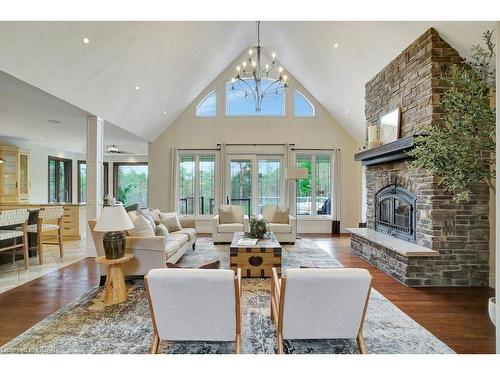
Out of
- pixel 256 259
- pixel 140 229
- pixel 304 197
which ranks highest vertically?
pixel 304 197

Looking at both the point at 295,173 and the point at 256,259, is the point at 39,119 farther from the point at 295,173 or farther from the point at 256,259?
the point at 295,173

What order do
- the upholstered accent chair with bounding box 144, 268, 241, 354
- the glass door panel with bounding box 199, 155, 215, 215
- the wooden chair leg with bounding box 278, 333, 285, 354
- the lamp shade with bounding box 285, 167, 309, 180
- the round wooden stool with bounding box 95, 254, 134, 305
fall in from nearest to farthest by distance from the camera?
the upholstered accent chair with bounding box 144, 268, 241, 354, the wooden chair leg with bounding box 278, 333, 285, 354, the round wooden stool with bounding box 95, 254, 134, 305, the lamp shade with bounding box 285, 167, 309, 180, the glass door panel with bounding box 199, 155, 215, 215

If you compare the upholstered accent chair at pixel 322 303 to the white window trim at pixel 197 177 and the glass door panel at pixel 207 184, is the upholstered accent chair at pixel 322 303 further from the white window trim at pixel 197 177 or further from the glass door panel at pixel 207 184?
the glass door panel at pixel 207 184

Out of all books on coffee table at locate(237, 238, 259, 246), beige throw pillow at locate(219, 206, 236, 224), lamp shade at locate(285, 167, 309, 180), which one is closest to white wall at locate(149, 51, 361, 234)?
lamp shade at locate(285, 167, 309, 180)

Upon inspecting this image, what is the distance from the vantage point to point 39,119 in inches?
212

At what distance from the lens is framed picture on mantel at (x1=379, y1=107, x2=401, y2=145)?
448 cm

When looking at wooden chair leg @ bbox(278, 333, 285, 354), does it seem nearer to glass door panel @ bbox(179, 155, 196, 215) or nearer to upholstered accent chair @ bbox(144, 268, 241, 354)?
upholstered accent chair @ bbox(144, 268, 241, 354)

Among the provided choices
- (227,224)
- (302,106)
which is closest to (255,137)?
(302,106)

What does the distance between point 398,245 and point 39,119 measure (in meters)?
6.45

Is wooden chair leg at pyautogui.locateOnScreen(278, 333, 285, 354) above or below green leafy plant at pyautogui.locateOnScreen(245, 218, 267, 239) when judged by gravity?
below

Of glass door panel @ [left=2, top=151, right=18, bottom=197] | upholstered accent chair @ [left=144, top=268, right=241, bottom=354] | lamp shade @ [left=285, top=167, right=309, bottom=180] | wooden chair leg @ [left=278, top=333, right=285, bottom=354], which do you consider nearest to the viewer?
upholstered accent chair @ [left=144, top=268, right=241, bottom=354]

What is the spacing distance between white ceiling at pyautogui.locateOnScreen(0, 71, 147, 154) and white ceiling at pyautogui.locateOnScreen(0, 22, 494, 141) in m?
0.26
